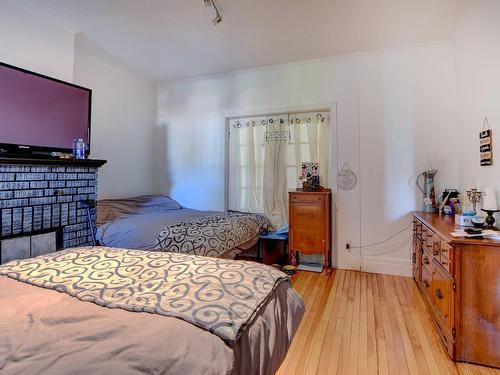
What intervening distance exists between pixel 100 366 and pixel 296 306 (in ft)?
2.74

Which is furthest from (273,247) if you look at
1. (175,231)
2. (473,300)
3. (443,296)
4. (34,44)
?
(34,44)

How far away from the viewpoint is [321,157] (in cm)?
364

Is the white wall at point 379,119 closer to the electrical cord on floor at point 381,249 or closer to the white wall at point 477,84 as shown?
the electrical cord on floor at point 381,249

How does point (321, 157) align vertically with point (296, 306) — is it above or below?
above

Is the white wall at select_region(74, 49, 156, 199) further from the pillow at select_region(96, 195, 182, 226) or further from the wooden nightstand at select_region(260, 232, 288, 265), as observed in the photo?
the wooden nightstand at select_region(260, 232, 288, 265)

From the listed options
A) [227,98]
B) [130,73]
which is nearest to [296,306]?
[227,98]

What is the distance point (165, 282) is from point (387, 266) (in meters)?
2.98

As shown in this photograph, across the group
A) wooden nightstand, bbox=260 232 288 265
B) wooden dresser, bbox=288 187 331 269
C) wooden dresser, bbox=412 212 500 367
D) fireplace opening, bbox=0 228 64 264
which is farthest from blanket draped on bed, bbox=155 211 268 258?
wooden dresser, bbox=412 212 500 367

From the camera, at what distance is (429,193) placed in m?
3.02

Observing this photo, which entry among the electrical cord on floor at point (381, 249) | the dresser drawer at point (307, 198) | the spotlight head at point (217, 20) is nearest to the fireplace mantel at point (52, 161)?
the spotlight head at point (217, 20)

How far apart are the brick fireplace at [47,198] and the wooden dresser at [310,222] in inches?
88.4

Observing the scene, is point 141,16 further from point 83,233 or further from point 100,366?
point 100,366

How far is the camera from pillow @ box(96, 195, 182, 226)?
3.22 meters

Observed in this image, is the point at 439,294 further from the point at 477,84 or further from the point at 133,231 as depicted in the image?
the point at 133,231
